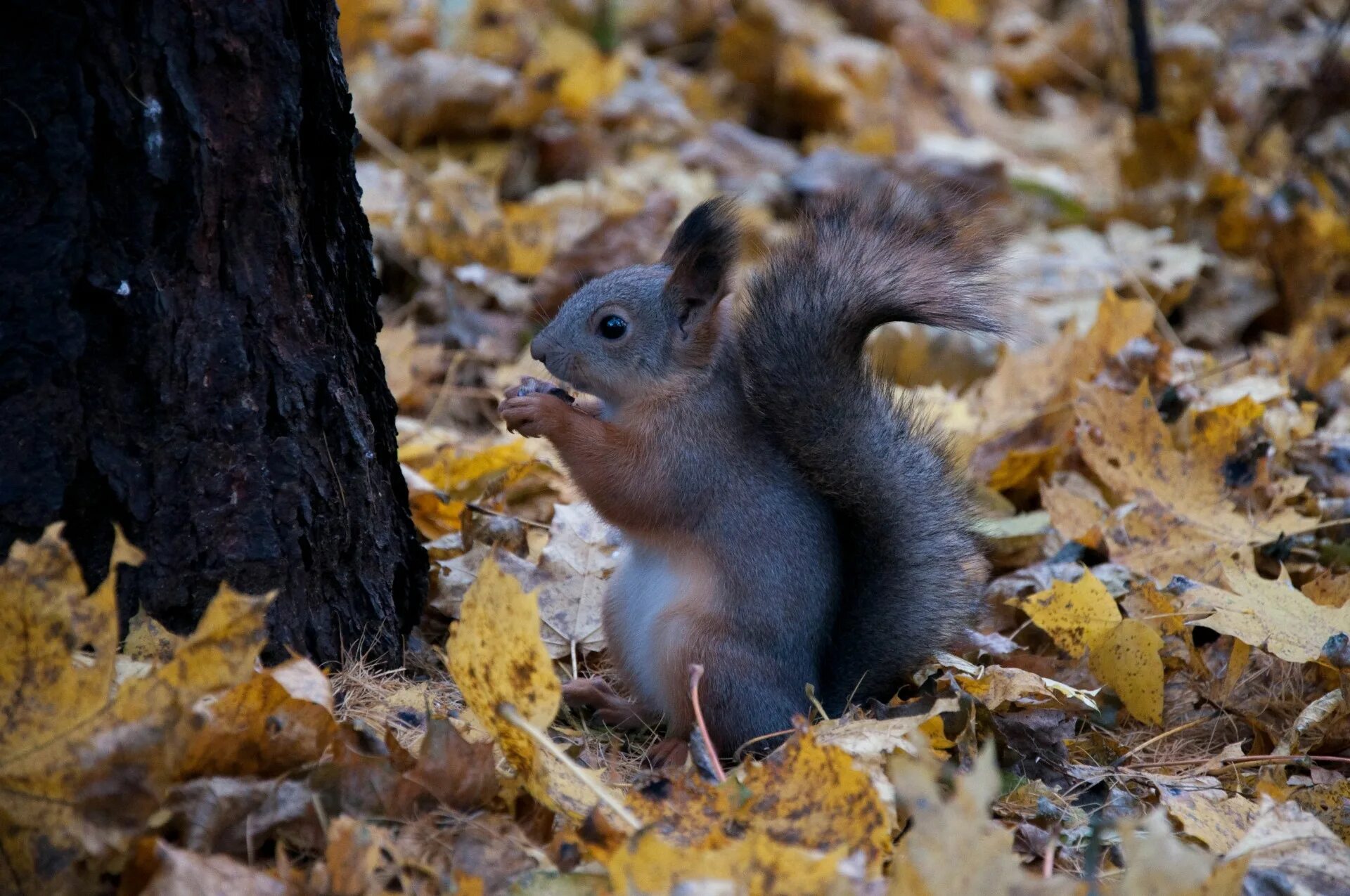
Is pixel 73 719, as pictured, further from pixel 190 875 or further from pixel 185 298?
pixel 185 298

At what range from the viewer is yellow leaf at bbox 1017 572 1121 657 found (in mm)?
1846

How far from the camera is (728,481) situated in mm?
1941

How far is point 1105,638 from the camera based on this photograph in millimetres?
1812

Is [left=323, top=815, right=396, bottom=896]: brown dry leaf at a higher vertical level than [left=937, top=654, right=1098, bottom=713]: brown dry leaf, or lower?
lower

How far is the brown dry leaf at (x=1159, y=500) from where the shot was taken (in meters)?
2.22

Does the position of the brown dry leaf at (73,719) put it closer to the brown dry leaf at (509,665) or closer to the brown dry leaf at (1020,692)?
the brown dry leaf at (509,665)

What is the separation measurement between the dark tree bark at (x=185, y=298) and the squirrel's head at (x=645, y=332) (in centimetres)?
46

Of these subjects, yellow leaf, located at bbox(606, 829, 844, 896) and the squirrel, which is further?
the squirrel

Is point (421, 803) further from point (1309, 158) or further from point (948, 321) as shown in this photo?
point (1309, 158)

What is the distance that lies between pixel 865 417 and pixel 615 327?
0.47m

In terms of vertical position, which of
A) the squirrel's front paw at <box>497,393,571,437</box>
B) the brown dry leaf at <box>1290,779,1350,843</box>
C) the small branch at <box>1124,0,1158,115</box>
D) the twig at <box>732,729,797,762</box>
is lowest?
the twig at <box>732,729,797,762</box>

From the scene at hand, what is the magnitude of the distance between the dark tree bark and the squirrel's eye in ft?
1.63

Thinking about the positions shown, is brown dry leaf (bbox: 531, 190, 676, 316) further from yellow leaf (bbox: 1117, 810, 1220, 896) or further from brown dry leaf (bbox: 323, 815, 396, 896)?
yellow leaf (bbox: 1117, 810, 1220, 896)

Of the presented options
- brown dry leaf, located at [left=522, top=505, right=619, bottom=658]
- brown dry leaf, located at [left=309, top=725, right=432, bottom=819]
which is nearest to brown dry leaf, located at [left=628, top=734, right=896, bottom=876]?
brown dry leaf, located at [left=309, top=725, right=432, bottom=819]
